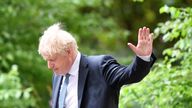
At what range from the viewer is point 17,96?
5.03 metres

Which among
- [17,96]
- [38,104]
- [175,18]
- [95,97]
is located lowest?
[38,104]

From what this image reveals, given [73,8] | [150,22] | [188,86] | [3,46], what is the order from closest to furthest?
[188,86], [3,46], [73,8], [150,22]

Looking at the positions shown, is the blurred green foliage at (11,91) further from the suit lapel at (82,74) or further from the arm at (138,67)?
the arm at (138,67)

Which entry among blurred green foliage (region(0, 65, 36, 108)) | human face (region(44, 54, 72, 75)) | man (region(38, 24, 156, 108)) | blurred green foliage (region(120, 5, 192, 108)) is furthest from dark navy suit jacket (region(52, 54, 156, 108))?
blurred green foliage (region(0, 65, 36, 108))

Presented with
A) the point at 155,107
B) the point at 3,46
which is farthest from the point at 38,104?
the point at 155,107

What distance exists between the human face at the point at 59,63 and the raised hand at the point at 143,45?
38cm

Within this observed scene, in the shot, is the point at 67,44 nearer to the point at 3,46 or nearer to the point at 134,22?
the point at 3,46

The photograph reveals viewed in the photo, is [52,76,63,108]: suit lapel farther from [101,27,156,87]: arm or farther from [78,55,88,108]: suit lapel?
[101,27,156,87]: arm

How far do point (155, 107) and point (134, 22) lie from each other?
6.41 m

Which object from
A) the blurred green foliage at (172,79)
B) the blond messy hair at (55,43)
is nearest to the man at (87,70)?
the blond messy hair at (55,43)

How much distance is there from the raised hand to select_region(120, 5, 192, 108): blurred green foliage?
100 cm

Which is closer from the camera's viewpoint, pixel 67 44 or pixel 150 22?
pixel 67 44

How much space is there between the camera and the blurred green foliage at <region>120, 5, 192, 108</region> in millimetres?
3998

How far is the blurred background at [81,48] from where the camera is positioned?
4.06 m
